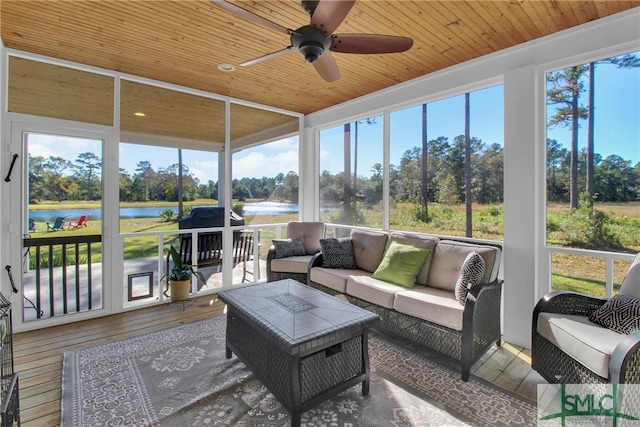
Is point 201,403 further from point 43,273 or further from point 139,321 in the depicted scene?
point 43,273

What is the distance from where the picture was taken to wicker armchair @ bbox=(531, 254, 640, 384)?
1.63 m

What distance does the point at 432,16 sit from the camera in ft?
8.33

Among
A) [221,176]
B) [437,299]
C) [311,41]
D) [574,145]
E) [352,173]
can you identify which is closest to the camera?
[311,41]

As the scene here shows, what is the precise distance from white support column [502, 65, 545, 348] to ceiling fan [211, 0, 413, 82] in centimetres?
150

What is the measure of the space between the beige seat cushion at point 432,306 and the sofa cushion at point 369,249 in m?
0.78

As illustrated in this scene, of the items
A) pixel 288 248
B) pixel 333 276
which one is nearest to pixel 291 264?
pixel 288 248

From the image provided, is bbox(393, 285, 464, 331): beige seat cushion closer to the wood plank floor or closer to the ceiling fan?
the wood plank floor

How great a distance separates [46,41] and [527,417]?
16.5 feet

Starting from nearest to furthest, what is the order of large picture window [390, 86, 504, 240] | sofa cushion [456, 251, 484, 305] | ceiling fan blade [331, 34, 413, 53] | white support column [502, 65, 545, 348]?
ceiling fan blade [331, 34, 413, 53] → sofa cushion [456, 251, 484, 305] → white support column [502, 65, 545, 348] → large picture window [390, 86, 504, 240]

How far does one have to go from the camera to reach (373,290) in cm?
299

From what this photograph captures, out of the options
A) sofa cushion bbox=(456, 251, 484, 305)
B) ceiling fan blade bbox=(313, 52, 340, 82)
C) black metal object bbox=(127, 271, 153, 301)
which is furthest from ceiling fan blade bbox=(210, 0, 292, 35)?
black metal object bbox=(127, 271, 153, 301)

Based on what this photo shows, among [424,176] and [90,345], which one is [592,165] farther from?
[90,345]

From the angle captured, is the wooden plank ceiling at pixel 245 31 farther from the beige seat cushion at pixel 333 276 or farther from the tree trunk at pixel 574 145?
the beige seat cushion at pixel 333 276

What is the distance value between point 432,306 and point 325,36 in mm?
2187
